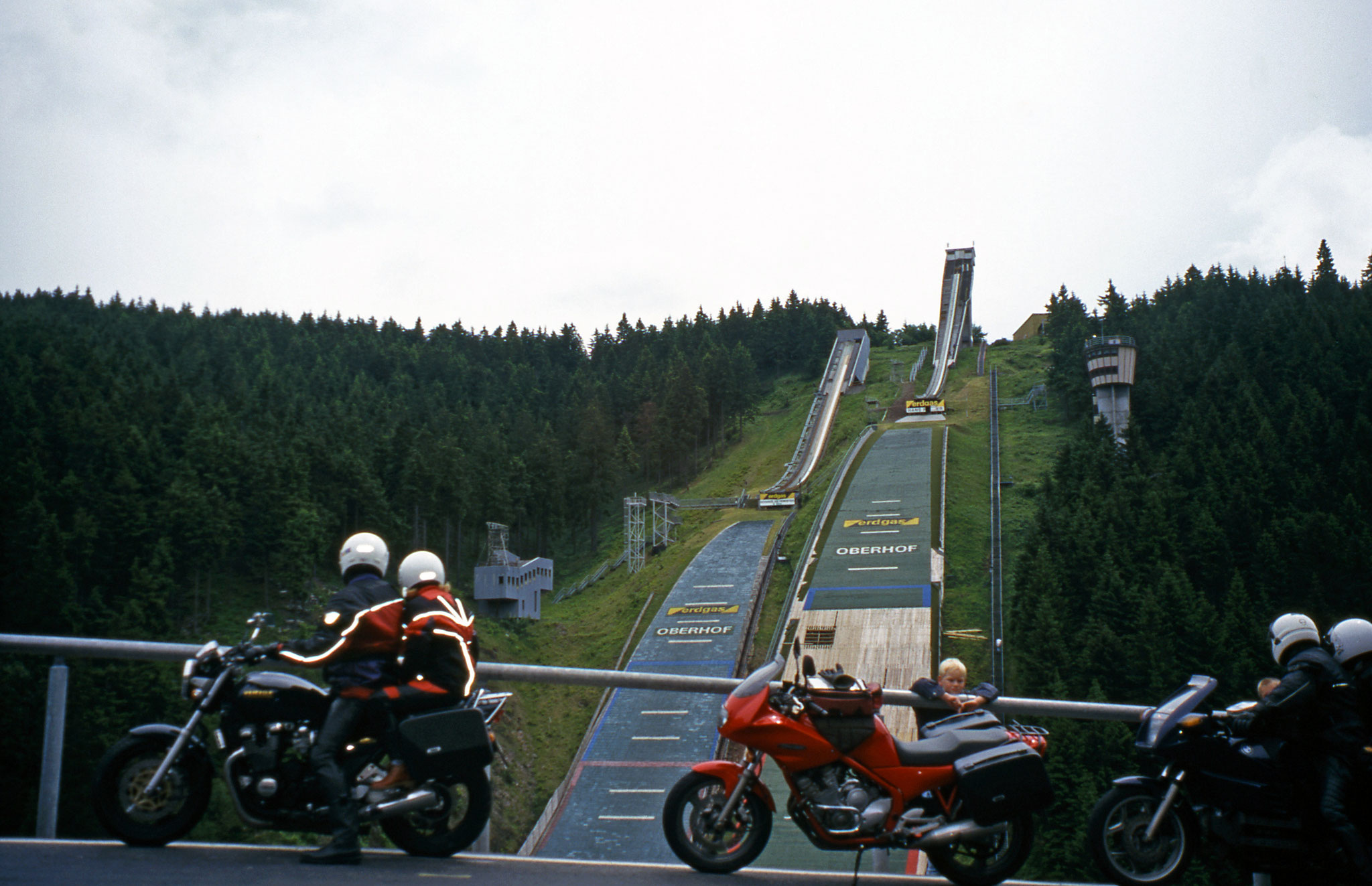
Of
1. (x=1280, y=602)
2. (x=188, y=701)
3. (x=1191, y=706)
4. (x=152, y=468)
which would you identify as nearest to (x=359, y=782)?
(x=188, y=701)

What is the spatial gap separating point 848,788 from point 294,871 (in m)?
3.10

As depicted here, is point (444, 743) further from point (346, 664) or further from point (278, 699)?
point (278, 699)

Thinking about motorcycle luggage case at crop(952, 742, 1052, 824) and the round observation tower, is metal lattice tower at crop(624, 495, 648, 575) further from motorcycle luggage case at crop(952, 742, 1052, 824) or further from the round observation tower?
motorcycle luggage case at crop(952, 742, 1052, 824)

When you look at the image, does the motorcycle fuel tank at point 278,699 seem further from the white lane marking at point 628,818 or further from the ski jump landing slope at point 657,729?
the white lane marking at point 628,818

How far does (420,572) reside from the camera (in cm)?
578

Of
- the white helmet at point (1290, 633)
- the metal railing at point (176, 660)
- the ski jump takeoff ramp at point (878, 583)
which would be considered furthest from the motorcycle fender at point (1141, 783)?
the ski jump takeoff ramp at point (878, 583)

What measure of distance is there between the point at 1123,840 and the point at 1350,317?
8420 cm

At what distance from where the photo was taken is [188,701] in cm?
531

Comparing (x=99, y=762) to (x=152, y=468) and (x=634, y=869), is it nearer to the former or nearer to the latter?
(x=634, y=869)

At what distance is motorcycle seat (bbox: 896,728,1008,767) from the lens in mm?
5547

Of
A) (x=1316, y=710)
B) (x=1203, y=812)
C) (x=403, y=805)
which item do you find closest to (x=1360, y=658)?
(x=1316, y=710)

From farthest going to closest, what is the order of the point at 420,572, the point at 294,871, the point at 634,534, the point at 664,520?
the point at 664,520 → the point at 634,534 → the point at 420,572 → the point at 294,871

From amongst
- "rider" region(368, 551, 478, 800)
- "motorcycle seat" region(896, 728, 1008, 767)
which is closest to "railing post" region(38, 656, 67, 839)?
"rider" region(368, 551, 478, 800)

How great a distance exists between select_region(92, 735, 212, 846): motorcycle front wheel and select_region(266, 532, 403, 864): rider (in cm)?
75
